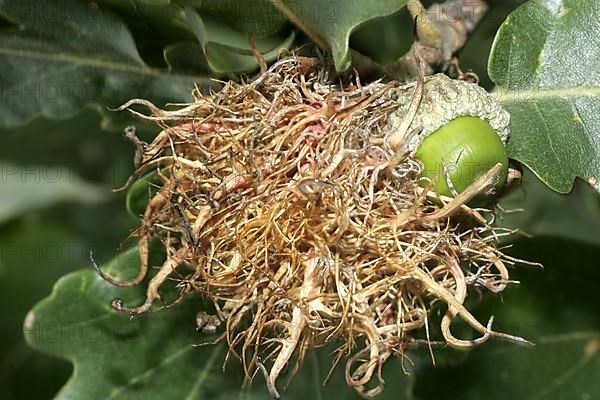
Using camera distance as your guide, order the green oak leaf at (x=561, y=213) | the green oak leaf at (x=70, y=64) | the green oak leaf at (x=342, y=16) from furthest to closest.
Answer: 1. the green oak leaf at (x=561, y=213)
2. the green oak leaf at (x=70, y=64)
3. the green oak leaf at (x=342, y=16)

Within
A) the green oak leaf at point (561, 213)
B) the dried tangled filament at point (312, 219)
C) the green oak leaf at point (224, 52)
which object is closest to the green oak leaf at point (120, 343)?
the dried tangled filament at point (312, 219)

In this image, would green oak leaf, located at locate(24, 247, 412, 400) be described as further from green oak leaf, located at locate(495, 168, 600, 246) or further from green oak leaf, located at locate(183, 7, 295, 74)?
green oak leaf, located at locate(495, 168, 600, 246)

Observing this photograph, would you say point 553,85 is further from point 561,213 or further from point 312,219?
point 561,213

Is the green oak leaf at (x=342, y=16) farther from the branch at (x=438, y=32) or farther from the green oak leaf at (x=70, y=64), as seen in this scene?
the green oak leaf at (x=70, y=64)

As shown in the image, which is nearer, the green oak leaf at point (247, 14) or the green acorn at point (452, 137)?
the green acorn at point (452, 137)

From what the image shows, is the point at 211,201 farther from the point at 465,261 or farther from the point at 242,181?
the point at 465,261

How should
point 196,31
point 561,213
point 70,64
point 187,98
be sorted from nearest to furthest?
point 196,31
point 187,98
point 70,64
point 561,213

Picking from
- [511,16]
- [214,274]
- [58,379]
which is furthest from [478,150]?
[58,379]


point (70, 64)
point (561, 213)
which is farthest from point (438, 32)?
point (561, 213)
